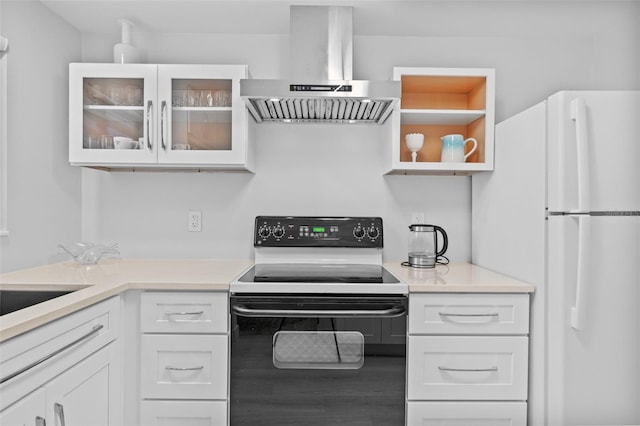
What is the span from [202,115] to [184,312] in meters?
1.01

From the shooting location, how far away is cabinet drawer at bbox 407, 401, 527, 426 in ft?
5.51

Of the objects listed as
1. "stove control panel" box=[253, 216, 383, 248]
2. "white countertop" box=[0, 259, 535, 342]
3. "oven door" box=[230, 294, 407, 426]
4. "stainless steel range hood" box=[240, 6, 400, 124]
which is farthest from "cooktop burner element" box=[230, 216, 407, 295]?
"stainless steel range hood" box=[240, 6, 400, 124]

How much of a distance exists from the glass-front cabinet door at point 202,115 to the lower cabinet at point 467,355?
1.19 meters

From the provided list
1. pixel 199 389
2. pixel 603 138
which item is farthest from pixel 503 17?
pixel 199 389

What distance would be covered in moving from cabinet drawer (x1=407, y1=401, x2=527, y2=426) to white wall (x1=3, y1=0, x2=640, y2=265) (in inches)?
35.8

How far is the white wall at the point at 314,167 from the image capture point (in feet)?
7.77

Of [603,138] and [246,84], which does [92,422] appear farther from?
[603,138]

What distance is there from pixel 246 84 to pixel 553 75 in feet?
6.13

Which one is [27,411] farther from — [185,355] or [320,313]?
[320,313]

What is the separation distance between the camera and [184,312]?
1.67 meters

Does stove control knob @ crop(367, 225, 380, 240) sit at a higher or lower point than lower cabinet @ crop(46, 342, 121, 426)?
higher

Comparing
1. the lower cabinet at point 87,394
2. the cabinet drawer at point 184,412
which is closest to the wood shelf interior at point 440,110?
the cabinet drawer at point 184,412

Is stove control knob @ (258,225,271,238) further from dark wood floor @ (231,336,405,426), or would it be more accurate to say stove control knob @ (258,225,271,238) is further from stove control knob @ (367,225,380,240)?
dark wood floor @ (231,336,405,426)

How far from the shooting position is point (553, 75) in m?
2.39
